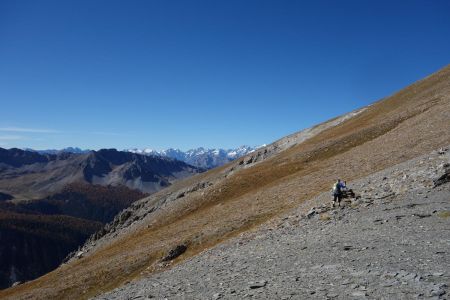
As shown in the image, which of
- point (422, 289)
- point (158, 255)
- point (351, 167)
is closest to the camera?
point (422, 289)

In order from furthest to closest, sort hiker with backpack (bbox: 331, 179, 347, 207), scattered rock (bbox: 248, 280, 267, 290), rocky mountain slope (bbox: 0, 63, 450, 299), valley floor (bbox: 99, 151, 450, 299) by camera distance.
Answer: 1. rocky mountain slope (bbox: 0, 63, 450, 299)
2. hiker with backpack (bbox: 331, 179, 347, 207)
3. scattered rock (bbox: 248, 280, 267, 290)
4. valley floor (bbox: 99, 151, 450, 299)

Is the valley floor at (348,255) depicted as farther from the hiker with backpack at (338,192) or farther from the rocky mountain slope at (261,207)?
the hiker with backpack at (338,192)

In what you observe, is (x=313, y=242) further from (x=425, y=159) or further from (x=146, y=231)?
(x=146, y=231)

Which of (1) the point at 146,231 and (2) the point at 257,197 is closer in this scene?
(2) the point at 257,197

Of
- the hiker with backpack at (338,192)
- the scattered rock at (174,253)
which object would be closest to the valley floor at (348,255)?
the hiker with backpack at (338,192)

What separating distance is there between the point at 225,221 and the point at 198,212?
16906 millimetres

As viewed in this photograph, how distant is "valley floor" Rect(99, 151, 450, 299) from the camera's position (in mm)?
13320

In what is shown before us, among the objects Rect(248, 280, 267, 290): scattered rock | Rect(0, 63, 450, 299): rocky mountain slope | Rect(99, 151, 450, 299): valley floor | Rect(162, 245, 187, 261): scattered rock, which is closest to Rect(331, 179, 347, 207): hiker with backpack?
Rect(99, 151, 450, 299): valley floor

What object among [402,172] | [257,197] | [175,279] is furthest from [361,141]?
[175,279]

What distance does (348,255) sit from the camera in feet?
57.4

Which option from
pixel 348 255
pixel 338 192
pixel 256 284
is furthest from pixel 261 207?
pixel 256 284

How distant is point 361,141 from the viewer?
67.2 meters

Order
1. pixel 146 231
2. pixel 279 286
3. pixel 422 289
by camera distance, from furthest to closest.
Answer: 1. pixel 146 231
2. pixel 279 286
3. pixel 422 289

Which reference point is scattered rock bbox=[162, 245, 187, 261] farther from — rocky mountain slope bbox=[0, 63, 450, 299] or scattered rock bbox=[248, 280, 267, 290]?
scattered rock bbox=[248, 280, 267, 290]
